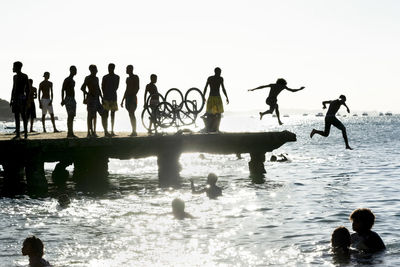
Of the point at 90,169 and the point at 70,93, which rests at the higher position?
the point at 70,93

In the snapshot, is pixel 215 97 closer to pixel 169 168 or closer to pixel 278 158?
pixel 169 168

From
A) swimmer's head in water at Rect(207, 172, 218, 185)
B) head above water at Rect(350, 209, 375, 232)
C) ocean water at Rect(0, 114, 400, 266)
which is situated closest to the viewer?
head above water at Rect(350, 209, 375, 232)

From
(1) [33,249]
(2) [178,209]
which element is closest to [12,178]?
(2) [178,209]

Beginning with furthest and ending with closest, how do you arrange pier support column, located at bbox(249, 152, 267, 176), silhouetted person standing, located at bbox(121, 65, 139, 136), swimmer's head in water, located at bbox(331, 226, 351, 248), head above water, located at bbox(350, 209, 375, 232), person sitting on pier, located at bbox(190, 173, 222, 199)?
pier support column, located at bbox(249, 152, 267, 176), silhouetted person standing, located at bbox(121, 65, 139, 136), person sitting on pier, located at bbox(190, 173, 222, 199), swimmer's head in water, located at bbox(331, 226, 351, 248), head above water, located at bbox(350, 209, 375, 232)

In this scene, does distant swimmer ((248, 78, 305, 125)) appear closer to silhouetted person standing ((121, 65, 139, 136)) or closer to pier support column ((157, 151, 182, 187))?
pier support column ((157, 151, 182, 187))

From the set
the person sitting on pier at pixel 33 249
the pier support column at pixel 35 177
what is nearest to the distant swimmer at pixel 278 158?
the pier support column at pixel 35 177

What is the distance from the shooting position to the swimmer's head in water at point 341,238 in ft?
37.5

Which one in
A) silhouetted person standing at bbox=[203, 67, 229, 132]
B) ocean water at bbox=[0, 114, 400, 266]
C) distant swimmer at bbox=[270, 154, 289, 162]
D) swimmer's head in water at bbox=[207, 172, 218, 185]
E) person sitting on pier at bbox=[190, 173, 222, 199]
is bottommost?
ocean water at bbox=[0, 114, 400, 266]

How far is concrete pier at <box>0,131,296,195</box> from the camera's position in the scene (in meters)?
19.6

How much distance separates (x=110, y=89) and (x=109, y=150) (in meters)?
3.91

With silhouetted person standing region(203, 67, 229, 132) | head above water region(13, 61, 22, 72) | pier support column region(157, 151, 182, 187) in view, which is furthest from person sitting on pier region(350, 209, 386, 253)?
head above water region(13, 61, 22, 72)

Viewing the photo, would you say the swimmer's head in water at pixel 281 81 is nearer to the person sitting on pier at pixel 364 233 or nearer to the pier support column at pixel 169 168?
the pier support column at pixel 169 168

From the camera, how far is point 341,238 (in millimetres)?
11617

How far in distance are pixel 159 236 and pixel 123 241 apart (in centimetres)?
93
